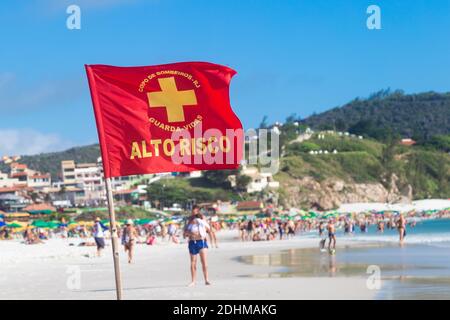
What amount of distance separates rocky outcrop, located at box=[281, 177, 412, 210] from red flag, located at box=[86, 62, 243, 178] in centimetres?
12449

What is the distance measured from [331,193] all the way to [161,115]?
136910mm

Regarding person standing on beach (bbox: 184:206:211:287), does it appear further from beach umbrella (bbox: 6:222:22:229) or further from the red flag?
beach umbrella (bbox: 6:222:22:229)

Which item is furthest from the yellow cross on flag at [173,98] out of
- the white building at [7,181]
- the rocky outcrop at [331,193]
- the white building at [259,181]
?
the white building at [7,181]

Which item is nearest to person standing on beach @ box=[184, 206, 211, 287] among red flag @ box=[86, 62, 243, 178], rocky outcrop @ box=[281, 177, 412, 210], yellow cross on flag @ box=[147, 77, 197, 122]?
red flag @ box=[86, 62, 243, 178]

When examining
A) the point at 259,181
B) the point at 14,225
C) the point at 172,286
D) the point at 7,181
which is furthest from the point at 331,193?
the point at 172,286

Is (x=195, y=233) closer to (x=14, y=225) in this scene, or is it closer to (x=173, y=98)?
(x=173, y=98)

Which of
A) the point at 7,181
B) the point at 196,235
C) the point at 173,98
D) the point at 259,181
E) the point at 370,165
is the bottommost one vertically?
the point at 259,181

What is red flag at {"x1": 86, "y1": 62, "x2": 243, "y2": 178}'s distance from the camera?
27.5 feet

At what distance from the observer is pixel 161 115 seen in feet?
27.7

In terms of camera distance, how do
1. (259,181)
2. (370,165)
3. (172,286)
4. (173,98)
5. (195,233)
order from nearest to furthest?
1. (173,98)
2. (195,233)
3. (172,286)
4. (259,181)
5. (370,165)

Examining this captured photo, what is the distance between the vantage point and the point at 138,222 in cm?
7788

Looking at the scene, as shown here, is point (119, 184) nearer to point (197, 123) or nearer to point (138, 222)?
point (138, 222)

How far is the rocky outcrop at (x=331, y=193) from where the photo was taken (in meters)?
138

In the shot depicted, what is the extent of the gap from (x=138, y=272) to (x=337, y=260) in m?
6.01
